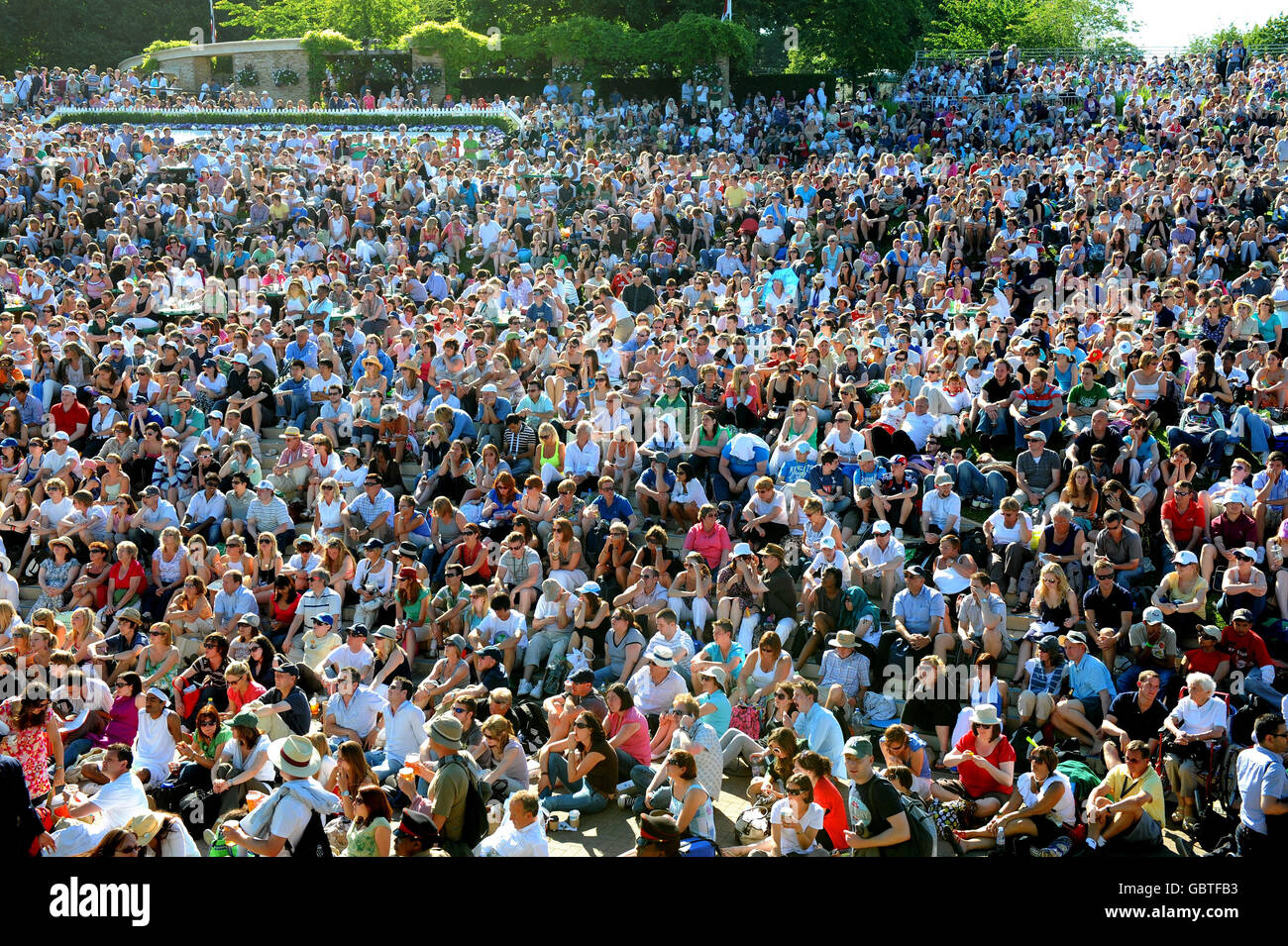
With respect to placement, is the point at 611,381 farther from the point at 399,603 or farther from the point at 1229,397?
the point at 1229,397

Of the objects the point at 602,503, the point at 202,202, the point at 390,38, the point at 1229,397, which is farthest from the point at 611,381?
the point at 390,38

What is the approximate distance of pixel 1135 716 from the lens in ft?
27.7

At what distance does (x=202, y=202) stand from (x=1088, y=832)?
19485mm

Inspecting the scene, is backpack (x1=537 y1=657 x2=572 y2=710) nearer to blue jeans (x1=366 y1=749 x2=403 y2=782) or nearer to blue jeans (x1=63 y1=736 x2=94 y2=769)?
blue jeans (x1=366 y1=749 x2=403 y2=782)

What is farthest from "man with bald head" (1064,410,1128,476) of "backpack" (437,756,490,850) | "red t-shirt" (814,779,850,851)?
"backpack" (437,756,490,850)

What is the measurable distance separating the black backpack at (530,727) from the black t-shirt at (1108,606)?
4.01 metres

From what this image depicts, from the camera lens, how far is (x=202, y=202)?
74.0ft

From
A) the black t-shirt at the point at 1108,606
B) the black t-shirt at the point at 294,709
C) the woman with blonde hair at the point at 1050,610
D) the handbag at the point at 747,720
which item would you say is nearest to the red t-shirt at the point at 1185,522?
the black t-shirt at the point at 1108,606

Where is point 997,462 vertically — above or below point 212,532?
above

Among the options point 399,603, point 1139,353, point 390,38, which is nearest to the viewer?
point 399,603

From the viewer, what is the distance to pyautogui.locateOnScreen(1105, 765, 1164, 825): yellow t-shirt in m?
7.40

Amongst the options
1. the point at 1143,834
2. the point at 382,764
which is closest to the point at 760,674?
the point at 382,764

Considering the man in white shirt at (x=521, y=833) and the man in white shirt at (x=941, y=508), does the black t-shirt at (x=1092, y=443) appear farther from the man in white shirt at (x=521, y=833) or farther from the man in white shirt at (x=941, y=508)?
the man in white shirt at (x=521, y=833)

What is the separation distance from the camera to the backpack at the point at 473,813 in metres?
7.34
